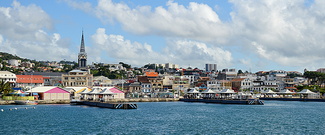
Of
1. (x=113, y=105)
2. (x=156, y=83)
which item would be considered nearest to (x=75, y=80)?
(x=156, y=83)

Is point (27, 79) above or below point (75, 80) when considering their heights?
above

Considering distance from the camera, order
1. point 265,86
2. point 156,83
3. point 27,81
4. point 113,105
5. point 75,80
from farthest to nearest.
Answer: point 265,86, point 156,83, point 27,81, point 75,80, point 113,105

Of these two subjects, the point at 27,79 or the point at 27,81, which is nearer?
the point at 27,81

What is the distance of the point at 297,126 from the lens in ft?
149

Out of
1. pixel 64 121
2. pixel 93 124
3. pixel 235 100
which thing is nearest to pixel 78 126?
pixel 93 124

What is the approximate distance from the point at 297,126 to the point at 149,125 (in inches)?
648

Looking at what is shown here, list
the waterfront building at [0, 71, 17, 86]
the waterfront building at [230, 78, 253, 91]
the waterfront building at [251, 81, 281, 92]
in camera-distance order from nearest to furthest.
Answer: the waterfront building at [0, 71, 17, 86] < the waterfront building at [251, 81, 281, 92] < the waterfront building at [230, 78, 253, 91]

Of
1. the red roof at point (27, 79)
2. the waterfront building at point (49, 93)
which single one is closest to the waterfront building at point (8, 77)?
the red roof at point (27, 79)

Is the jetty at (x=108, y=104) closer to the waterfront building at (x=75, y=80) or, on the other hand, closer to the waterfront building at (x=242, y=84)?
the waterfront building at (x=75, y=80)

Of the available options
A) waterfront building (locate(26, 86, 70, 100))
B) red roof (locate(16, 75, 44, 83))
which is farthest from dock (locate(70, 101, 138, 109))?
red roof (locate(16, 75, 44, 83))

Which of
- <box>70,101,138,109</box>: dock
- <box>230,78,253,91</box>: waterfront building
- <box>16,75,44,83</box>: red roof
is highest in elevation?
<box>16,75,44,83</box>: red roof

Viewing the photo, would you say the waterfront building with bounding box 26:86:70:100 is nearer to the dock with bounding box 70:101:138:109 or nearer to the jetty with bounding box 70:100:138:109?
the jetty with bounding box 70:100:138:109

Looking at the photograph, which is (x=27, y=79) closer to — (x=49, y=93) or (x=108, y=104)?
(x=49, y=93)

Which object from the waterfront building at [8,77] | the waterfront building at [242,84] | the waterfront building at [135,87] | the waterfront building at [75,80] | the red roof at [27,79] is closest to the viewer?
the waterfront building at [75,80]
